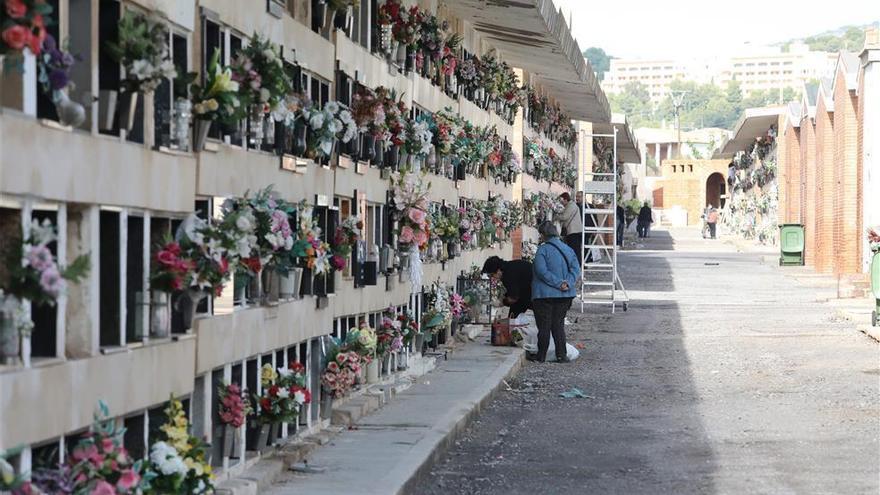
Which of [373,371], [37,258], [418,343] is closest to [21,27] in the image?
[37,258]

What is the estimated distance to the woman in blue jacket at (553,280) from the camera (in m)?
21.9

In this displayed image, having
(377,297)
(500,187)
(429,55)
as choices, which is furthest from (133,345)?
→ (500,187)

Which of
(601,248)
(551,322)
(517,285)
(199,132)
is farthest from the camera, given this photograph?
(601,248)

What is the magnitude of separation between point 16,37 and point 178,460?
9.73 feet

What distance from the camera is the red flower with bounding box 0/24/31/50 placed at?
6727mm

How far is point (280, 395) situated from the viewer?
12.0 metres

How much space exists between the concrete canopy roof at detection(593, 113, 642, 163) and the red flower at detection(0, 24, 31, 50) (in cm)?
4531

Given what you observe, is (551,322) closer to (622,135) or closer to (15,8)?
(15,8)

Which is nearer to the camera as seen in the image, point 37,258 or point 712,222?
point 37,258

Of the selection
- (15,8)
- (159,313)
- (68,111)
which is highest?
(15,8)

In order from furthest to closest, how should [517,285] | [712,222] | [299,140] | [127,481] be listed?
[712,222], [517,285], [299,140], [127,481]

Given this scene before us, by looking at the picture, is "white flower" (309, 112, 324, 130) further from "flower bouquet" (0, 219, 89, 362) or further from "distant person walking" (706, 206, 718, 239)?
"distant person walking" (706, 206, 718, 239)

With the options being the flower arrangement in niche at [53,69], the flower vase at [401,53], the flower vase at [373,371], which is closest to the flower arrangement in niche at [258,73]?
the flower arrangement in niche at [53,69]

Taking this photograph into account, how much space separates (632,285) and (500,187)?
11.3 m
